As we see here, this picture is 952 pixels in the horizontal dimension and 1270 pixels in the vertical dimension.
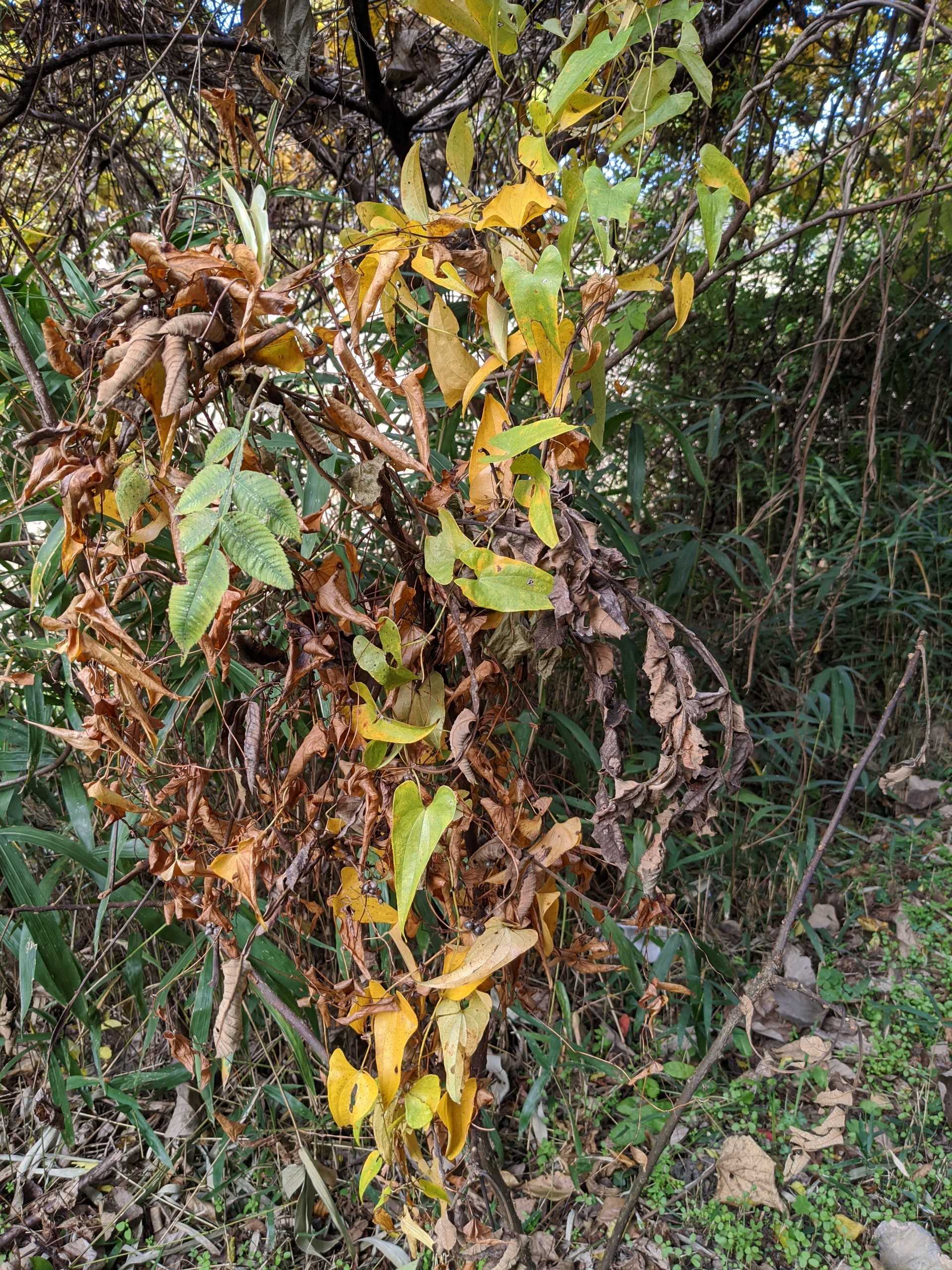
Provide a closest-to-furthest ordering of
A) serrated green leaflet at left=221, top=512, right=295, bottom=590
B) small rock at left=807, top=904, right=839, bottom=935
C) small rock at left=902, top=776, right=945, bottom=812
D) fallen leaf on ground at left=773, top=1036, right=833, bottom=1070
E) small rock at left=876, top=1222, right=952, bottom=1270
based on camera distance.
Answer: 1. serrated green leaflet at left=221, top=512, right=295, bottom=590
2. small rock at left=876, top=1222, right=952, bottom=1270
3. fallen leaf on ground at left=773, top=1036, right=833, bottom=1070
4. small rock at left=807, top=904, right=839, bottom=935
5. small rock at left=902, top=776, right=945, bottom=812

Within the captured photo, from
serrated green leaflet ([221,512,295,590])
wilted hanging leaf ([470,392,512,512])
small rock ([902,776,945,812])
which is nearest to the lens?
serrated green leaflet ([221,512,295,590])

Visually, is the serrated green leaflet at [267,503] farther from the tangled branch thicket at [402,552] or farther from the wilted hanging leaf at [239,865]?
the wilted hanging leaf at [239,865]

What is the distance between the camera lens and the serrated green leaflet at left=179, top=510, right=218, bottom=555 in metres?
0.38

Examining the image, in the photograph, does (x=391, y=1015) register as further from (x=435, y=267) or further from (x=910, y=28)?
(x=910, y=28)

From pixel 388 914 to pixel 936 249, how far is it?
7.12 feet

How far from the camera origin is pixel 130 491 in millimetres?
465

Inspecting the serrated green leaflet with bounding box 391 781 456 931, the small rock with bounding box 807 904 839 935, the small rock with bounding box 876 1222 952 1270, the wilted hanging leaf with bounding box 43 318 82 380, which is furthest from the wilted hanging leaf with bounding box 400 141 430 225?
the small rock with bounding box 807 904 839 935

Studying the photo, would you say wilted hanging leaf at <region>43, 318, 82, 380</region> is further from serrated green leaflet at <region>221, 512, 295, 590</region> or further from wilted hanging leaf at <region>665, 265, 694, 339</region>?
wilted hanging leaf at <region>665, 265, 694, 339</region>

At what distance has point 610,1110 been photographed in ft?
3.49

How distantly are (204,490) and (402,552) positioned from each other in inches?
7.9

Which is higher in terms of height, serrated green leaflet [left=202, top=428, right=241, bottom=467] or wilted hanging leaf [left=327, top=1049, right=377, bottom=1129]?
serrated green leaflet [left=202, top=428, right=241, bottom=467]

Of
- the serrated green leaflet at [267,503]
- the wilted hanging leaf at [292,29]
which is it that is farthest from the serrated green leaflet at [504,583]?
the wilted hanging leaf at [292,29]

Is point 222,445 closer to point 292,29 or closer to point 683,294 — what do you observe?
point 683,294

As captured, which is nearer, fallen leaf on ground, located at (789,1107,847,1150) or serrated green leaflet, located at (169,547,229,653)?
serrated green leaflet, located at (169,547,229,653)
